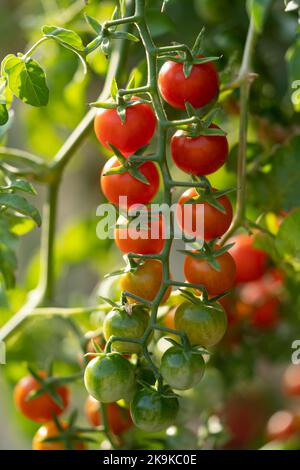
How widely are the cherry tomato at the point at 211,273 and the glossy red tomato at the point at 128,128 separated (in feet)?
0.36

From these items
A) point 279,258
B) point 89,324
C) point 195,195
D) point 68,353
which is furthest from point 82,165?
point 195,195

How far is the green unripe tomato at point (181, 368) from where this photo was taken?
0.56 metres

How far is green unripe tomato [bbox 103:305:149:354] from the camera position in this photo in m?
0.58

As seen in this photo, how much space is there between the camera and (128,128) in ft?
2.00

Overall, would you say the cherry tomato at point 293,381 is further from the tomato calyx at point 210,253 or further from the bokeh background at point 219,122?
the tomato calyx at point 210,253

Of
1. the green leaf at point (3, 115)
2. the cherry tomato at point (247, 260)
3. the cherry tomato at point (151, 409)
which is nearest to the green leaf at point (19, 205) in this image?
the green leaf at point (3, 115)

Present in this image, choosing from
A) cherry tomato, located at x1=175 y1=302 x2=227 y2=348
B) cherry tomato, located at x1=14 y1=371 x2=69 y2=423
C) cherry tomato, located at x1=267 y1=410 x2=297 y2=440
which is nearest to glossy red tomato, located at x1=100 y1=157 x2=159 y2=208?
cherry tomato, located at x1=175 y1=302 x2=227 y2=348

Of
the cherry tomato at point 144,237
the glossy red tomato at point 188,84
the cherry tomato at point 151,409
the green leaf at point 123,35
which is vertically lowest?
the cherry tomato at point 151,409

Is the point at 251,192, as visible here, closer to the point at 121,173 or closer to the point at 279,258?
the point at 279,258

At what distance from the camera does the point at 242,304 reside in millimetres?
1087

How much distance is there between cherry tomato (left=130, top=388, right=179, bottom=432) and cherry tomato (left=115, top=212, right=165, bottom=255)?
0.12 meters

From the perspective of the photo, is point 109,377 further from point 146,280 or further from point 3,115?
point 3,115

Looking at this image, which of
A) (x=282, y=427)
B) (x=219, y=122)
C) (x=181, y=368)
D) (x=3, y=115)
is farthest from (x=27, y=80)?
(x=282, y=427)

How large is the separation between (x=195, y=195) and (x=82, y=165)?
3.19 ft
